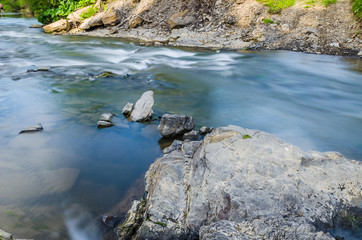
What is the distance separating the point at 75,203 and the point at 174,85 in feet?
21.3

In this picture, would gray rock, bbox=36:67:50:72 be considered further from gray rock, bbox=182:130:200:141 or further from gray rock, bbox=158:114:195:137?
gray rock, bbox=182:130:200:141

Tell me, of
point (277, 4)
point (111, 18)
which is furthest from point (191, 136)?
point (111, 18)

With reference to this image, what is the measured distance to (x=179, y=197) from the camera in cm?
315

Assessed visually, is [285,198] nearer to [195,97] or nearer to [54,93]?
[195,97]

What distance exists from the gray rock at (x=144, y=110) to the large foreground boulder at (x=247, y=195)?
9.90ft

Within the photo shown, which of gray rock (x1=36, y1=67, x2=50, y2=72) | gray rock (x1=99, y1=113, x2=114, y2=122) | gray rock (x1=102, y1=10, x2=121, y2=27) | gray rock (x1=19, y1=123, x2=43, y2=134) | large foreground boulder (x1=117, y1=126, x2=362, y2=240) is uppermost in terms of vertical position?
gray rock (x1=102, y1=10, x2=121, y2=27)

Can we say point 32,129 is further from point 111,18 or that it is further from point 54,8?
point 54,8

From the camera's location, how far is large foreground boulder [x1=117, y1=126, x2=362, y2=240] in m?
2.61

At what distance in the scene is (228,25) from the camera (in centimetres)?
1872

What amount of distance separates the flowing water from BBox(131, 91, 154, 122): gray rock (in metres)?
0.22

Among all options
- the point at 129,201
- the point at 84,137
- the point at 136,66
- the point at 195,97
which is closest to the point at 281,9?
the point at 136,66

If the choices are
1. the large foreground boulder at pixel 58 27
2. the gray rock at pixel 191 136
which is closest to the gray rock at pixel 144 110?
the gray rock at pixel 191 136

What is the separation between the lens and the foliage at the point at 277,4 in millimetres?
18188

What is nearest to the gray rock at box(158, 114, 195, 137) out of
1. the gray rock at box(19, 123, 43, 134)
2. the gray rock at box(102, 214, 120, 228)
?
the gray rock at box(102, 214, 120, 228)
